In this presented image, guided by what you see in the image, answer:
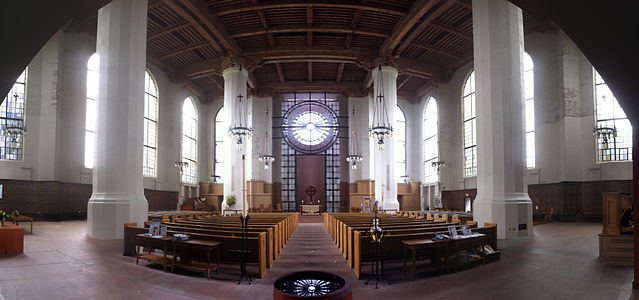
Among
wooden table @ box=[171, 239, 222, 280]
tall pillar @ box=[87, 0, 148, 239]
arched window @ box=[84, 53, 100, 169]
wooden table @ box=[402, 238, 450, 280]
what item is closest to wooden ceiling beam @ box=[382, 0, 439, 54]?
tall pillar @ box=[87, 0, 148, 239]

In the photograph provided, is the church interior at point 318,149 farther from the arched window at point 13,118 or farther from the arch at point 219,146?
the arch at point 219,146

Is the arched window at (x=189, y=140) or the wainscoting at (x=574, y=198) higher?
the arched window at (x=189, y=140)

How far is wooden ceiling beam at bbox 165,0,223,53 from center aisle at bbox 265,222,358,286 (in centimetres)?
1110

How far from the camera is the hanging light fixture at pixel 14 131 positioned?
47.0 ft

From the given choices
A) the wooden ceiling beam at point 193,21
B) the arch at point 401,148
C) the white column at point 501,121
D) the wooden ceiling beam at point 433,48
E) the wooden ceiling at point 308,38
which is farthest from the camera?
the arch at point 401,148

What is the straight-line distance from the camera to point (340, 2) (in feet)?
54.3

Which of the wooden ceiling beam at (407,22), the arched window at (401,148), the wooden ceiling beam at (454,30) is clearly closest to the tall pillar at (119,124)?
the wooden ceiling beam at (407,22)

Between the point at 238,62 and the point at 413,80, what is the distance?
42.8ft

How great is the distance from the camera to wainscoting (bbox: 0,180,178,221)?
15.6 meters

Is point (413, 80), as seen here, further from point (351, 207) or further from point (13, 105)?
point (13, 105)

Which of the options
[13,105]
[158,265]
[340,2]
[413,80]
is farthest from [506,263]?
[413,80]

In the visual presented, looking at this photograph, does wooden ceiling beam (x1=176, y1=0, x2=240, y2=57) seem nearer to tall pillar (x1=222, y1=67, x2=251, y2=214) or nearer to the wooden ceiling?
the wooden ceiling

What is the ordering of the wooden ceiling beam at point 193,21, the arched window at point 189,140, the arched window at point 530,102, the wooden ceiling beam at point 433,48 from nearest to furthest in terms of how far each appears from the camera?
the wooden ceiling beam at point 193,21
the arched window at point 530,102
the wooden ceiling beam at point 433,48
the arched window at point 189,140

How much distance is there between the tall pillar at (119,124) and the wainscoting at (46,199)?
763cm
